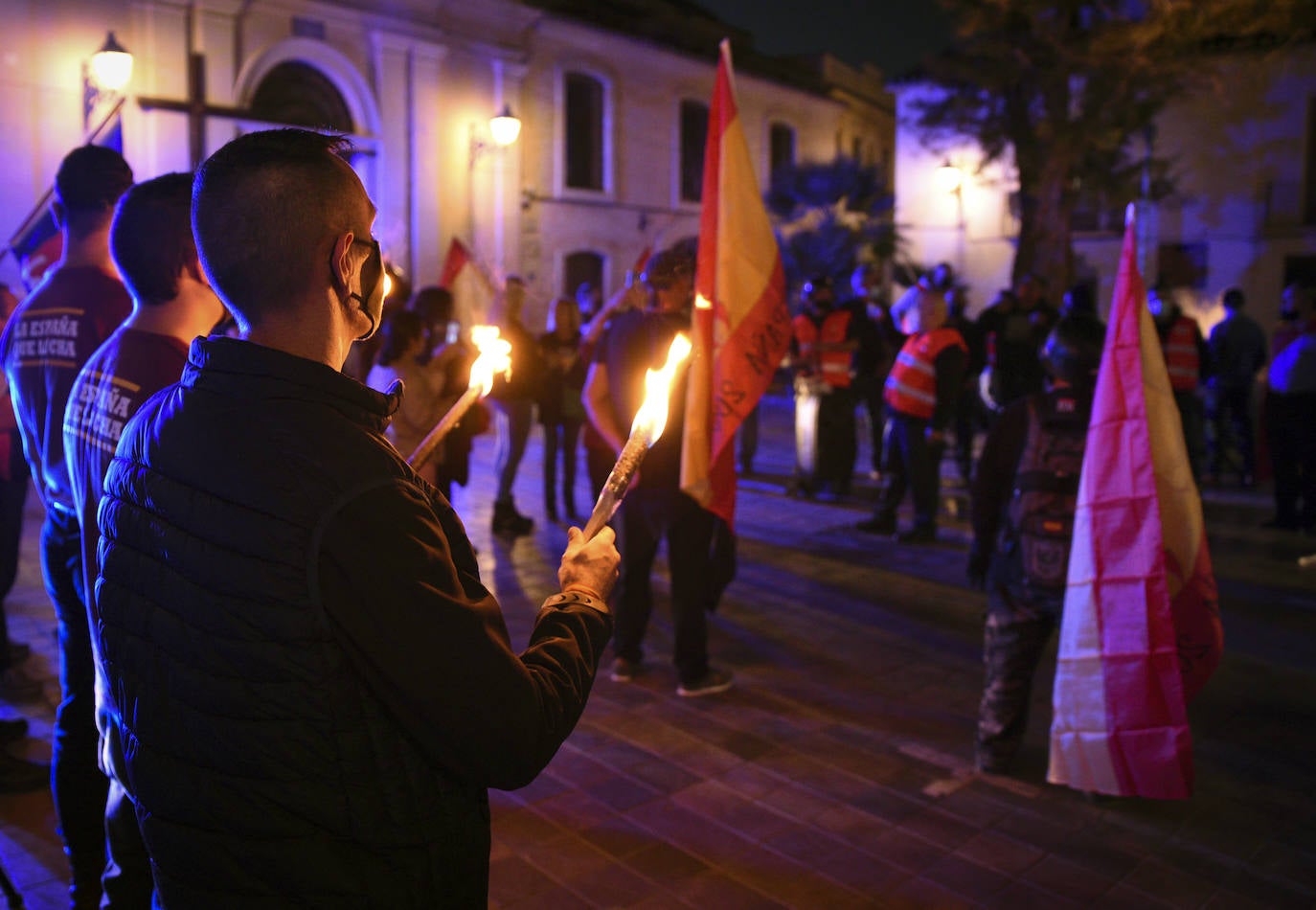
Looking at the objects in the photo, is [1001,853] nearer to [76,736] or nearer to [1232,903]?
[1232,903]

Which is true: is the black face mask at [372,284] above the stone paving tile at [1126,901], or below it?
above

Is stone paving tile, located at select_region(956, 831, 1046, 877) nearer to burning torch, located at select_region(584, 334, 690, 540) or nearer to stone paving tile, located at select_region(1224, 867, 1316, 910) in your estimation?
stone paving tile, located at select_region(1224, 867, 1316, 910)

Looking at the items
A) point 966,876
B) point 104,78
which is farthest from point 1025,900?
point 104,78

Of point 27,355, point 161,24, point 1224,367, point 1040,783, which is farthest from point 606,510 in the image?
point 161,24

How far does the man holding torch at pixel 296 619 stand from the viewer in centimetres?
138

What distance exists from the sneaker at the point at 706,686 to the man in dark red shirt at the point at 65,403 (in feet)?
8.61

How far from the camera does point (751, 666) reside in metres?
5.31

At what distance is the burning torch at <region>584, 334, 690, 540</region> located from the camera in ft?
5.72

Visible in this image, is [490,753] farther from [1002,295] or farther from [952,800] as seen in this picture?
[1002,295]

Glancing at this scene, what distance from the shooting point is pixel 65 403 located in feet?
9.88

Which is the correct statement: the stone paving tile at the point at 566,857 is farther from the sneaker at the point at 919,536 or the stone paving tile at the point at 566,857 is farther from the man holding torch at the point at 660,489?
the sneaker at the point at 919,536

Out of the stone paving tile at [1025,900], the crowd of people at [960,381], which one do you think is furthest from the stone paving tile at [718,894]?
the crowd of people at [960,381]

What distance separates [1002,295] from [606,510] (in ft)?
30.3

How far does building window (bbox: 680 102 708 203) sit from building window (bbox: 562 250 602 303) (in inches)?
135
